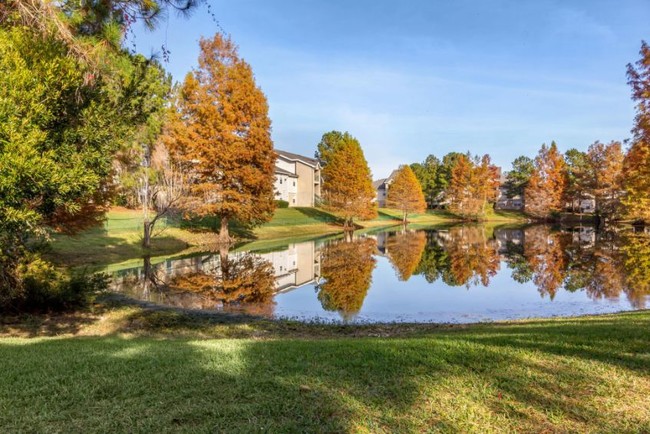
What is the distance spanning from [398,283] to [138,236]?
Result: 18.3m

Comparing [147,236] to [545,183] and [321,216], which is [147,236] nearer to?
[321,216]

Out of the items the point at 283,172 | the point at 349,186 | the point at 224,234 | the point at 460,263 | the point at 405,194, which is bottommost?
the point at 460,263

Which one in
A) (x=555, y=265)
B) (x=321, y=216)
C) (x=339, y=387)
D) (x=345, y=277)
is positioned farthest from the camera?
(x=321, y=216)

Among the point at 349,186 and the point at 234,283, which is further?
the point at 349,186

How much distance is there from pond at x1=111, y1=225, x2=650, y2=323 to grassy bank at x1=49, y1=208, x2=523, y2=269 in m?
2.55

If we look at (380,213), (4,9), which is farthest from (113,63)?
(380,213)

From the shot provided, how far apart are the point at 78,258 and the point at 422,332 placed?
1856 cm

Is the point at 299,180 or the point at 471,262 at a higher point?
the point at 299,180

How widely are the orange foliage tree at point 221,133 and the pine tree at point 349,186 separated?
21.1m

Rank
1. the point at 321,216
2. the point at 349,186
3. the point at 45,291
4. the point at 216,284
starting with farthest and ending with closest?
the point at 321,216 < the point at 349,186 < the point at 216,284 < the point at 45,291

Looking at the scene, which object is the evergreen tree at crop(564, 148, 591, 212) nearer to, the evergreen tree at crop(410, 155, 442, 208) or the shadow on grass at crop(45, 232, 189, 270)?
the evergreen tree at crop(410, 155, 442, 208)

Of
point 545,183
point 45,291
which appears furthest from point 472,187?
point 45,291

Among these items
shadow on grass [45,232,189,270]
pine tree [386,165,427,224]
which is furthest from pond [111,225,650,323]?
pine tree [386,165,427,224]

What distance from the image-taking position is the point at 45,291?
11.1 metres
